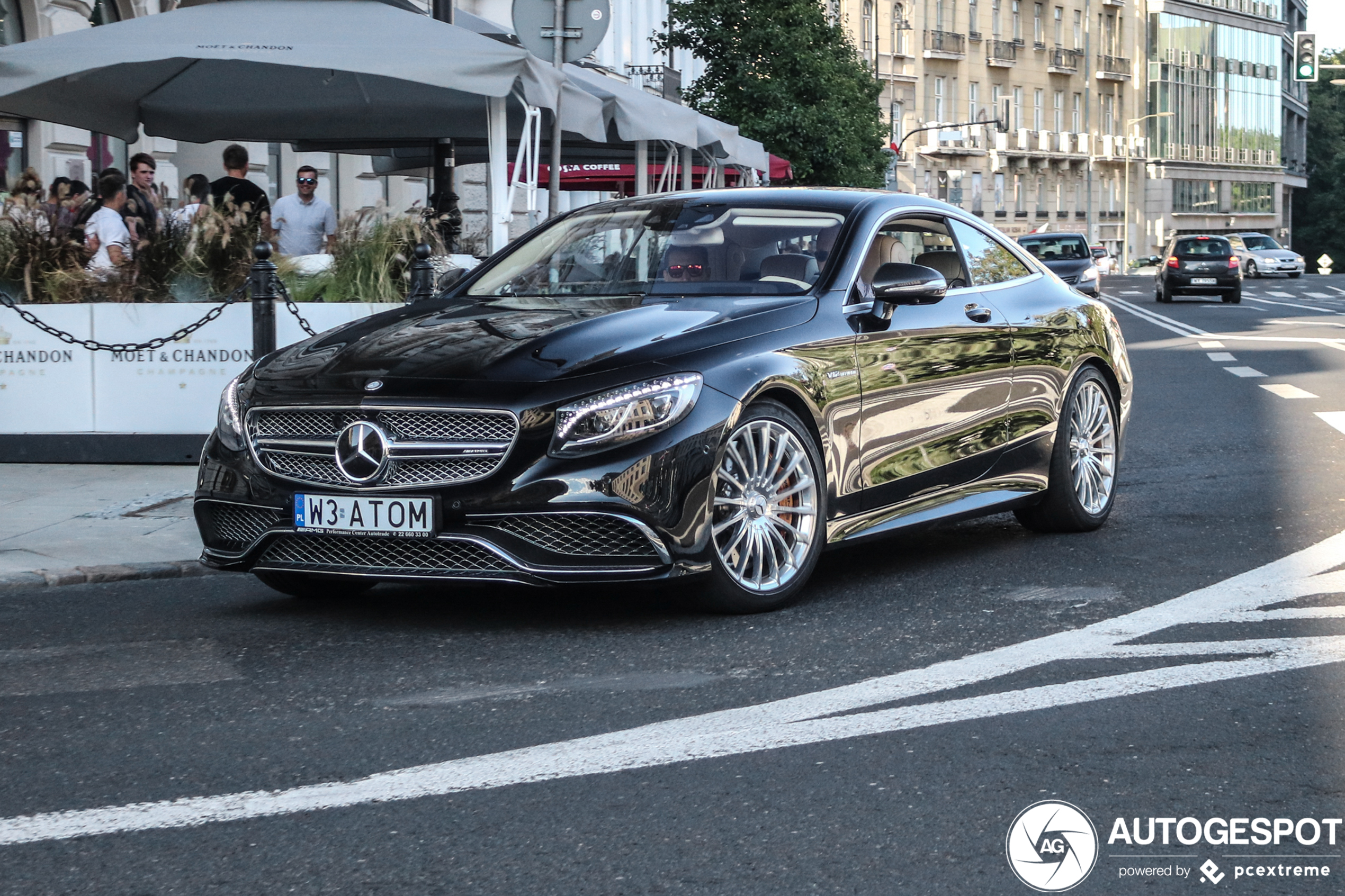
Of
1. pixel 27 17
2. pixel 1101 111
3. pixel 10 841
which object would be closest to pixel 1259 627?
pixel 10 841

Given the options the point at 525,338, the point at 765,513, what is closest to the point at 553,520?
the point at 525,338

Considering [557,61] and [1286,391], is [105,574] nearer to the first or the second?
[557,61]

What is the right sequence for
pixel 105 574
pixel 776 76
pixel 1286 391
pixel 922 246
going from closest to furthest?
pixel 105 574 → pixel 922 246 → pixel 1286 391 → pixel 776 76

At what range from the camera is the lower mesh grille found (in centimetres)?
591

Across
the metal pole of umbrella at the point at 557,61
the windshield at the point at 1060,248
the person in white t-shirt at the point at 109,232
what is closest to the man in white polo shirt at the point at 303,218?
the person in white t-shirt at the point at 109,232

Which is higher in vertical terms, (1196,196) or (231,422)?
(1196,196)

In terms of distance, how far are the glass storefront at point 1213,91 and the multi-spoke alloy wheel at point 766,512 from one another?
10462cm

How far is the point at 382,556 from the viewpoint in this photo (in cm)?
601

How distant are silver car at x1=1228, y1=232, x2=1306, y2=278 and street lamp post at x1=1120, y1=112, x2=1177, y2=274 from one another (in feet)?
84.2

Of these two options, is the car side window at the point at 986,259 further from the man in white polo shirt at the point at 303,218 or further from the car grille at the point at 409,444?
the man in white polo shirt at the point at 303,218

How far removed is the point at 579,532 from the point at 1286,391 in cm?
1235

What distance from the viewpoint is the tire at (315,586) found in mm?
6809

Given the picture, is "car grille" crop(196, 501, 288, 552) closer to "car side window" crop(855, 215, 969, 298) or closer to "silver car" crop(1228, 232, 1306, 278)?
"car side window" crop(855, 215, 969, 298)

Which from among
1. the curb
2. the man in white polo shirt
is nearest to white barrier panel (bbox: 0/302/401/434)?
the man in white polo shirt
